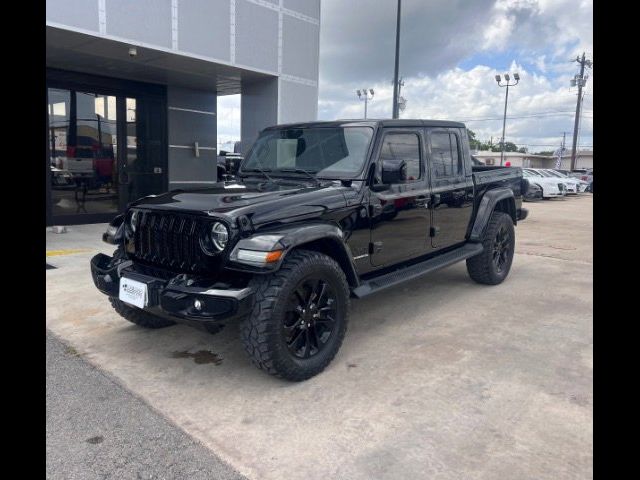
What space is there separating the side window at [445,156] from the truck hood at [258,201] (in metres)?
1.45

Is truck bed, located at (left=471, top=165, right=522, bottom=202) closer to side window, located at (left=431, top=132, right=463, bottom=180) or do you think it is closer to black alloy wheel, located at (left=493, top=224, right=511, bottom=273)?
side window, located at (left=431, top=132, right=463, bottom=180)

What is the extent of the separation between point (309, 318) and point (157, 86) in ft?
32.2

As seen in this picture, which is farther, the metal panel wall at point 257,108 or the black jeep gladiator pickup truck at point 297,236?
the metal panel wall at point 257,108

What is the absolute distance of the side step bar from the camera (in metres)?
4.05

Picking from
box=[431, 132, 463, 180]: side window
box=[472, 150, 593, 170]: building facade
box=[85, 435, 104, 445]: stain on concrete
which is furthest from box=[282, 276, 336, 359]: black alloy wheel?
box=[472, 150, 593, 170]: building facade

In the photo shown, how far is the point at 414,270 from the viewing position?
4707 millimetres

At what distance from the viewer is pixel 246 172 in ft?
15.9

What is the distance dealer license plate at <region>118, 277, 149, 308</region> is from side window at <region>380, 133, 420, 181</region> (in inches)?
87.2

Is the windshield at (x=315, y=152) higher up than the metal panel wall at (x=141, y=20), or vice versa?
the metal panel wall at (x=141, y=20)

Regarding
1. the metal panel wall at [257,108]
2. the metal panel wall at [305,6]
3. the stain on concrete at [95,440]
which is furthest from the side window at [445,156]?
the metal panel wall at [305,6]

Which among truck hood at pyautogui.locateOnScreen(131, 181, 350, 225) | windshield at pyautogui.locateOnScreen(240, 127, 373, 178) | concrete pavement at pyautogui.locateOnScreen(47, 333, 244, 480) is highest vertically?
windshield at pyautogui.locateOnScreen(240, 127, 373, 178)

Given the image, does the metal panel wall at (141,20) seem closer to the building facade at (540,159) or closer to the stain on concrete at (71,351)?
the stain on concrete at (71,351)

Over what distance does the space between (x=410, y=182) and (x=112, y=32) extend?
5.79 metres

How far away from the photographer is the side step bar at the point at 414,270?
4047 millimetres
